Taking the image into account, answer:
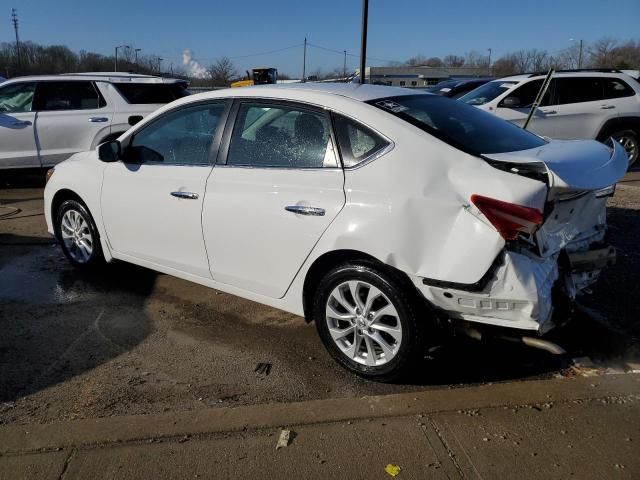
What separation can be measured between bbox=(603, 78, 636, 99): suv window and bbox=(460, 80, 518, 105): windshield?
1653 millimetres

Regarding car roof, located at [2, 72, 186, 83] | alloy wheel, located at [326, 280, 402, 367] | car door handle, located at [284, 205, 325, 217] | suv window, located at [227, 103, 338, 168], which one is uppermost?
car roof, located at [2, 72, 186, 83]

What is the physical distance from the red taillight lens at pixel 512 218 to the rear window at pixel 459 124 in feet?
1.56

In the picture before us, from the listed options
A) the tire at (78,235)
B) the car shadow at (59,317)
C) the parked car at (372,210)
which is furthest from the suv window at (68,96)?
the parked car at (372,210)

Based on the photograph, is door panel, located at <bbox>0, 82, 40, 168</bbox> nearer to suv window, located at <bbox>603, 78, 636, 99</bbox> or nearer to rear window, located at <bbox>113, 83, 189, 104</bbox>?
rear window, located at <bbox>113, 83, 189, 104</bbox>

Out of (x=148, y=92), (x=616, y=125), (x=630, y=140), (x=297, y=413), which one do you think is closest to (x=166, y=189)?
(x=297, y=413)

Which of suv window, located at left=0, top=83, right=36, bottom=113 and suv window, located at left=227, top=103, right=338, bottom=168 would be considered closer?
suv window, located at left=227, top=103, right=338, bottom=168

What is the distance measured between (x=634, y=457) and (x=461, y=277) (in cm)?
112

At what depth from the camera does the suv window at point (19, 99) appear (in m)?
9.17

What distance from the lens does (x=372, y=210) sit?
10.3 feet

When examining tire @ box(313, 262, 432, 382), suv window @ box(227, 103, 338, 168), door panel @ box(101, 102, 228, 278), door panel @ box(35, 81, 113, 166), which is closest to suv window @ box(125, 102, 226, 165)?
door panel @ box(101, 102, 228, 278)

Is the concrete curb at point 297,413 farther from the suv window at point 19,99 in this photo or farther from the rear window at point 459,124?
the suv window at point 19,99

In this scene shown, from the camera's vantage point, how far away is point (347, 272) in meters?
3.28

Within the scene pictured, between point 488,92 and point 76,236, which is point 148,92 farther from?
point 488,92

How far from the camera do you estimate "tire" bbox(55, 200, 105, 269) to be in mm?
5023
